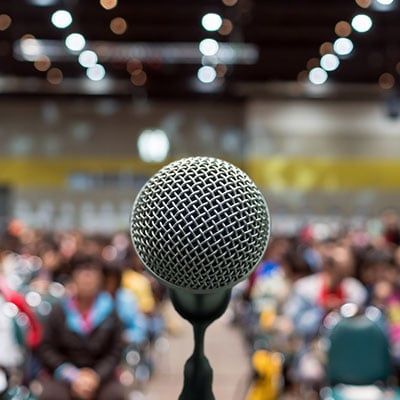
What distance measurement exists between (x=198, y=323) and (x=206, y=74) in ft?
72.1

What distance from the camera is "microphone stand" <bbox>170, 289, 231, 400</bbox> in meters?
1.02

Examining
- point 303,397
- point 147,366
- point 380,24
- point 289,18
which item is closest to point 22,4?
point 289,18

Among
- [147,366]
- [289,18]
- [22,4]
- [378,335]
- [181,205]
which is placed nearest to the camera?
[181,205]

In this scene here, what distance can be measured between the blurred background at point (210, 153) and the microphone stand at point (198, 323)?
76 centimetres

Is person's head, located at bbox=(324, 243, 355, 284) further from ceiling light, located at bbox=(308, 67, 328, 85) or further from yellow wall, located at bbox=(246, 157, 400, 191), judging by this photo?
yellow wall, located at bbox=(246, 157, 400, 191)

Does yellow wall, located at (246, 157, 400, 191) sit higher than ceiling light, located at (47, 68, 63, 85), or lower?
lower

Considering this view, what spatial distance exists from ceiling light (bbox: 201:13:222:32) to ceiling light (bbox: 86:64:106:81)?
539 cm

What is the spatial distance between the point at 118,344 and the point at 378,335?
1531 mm

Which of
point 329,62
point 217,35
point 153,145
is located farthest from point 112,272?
point 153,145

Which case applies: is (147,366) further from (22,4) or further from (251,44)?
(251,44)

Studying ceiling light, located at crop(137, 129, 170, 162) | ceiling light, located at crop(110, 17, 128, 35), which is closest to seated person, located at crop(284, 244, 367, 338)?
ceiling light, located at crop(110, 17, 128, 35)

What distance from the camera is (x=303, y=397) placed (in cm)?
730

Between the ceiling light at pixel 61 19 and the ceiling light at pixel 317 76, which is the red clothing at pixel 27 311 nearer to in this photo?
the ceiling light at pixel 61 19

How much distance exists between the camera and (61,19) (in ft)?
56.0
